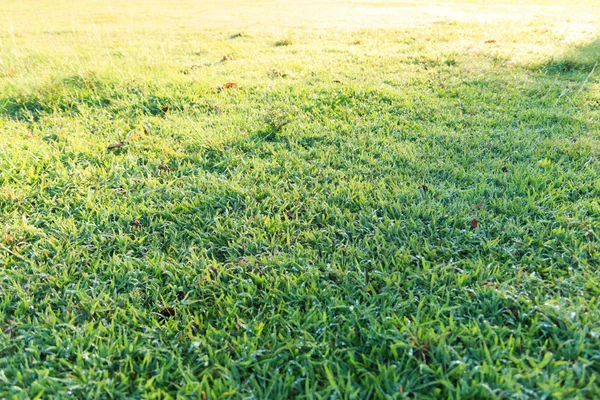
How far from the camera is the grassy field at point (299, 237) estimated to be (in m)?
1.40

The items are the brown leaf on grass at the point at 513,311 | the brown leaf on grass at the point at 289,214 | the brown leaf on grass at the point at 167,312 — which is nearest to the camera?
the brown leaf on grass at the point at 513,311

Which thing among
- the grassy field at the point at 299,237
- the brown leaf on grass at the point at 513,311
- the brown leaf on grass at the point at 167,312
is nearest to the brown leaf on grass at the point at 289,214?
the grassy field at the point at 299,237

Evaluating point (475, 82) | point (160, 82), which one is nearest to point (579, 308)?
point (475, 82)

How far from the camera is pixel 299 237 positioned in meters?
2.06

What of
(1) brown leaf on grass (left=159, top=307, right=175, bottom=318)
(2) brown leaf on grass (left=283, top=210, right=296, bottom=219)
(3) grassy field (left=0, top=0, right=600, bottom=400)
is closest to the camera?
(3) grassy field (left=0, top=0, right=600, bottom=400)

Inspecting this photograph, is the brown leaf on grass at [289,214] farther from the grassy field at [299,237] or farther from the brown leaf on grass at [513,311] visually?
the brown leaf on grass at [513,311]

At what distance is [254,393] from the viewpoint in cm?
133

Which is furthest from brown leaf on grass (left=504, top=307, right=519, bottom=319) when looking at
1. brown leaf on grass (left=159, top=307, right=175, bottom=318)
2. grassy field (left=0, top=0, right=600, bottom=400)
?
brown leaf on grass (left=159, top=307, right=175, bottom=318)

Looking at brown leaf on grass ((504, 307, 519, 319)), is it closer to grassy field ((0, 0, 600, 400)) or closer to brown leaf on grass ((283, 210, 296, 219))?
grassy field ((0, 0, 600, 400))

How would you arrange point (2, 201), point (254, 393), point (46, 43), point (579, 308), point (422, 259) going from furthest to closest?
point (46, 43), point (2, 201), point (422, 259), point (579, 308), point (254, 393)

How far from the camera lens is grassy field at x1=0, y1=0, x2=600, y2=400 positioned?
1.40 m

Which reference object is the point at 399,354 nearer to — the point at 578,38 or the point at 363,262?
the point at 363,262

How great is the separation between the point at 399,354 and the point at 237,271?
815 mm

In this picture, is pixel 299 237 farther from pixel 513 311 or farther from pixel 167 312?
pixel 513 311
